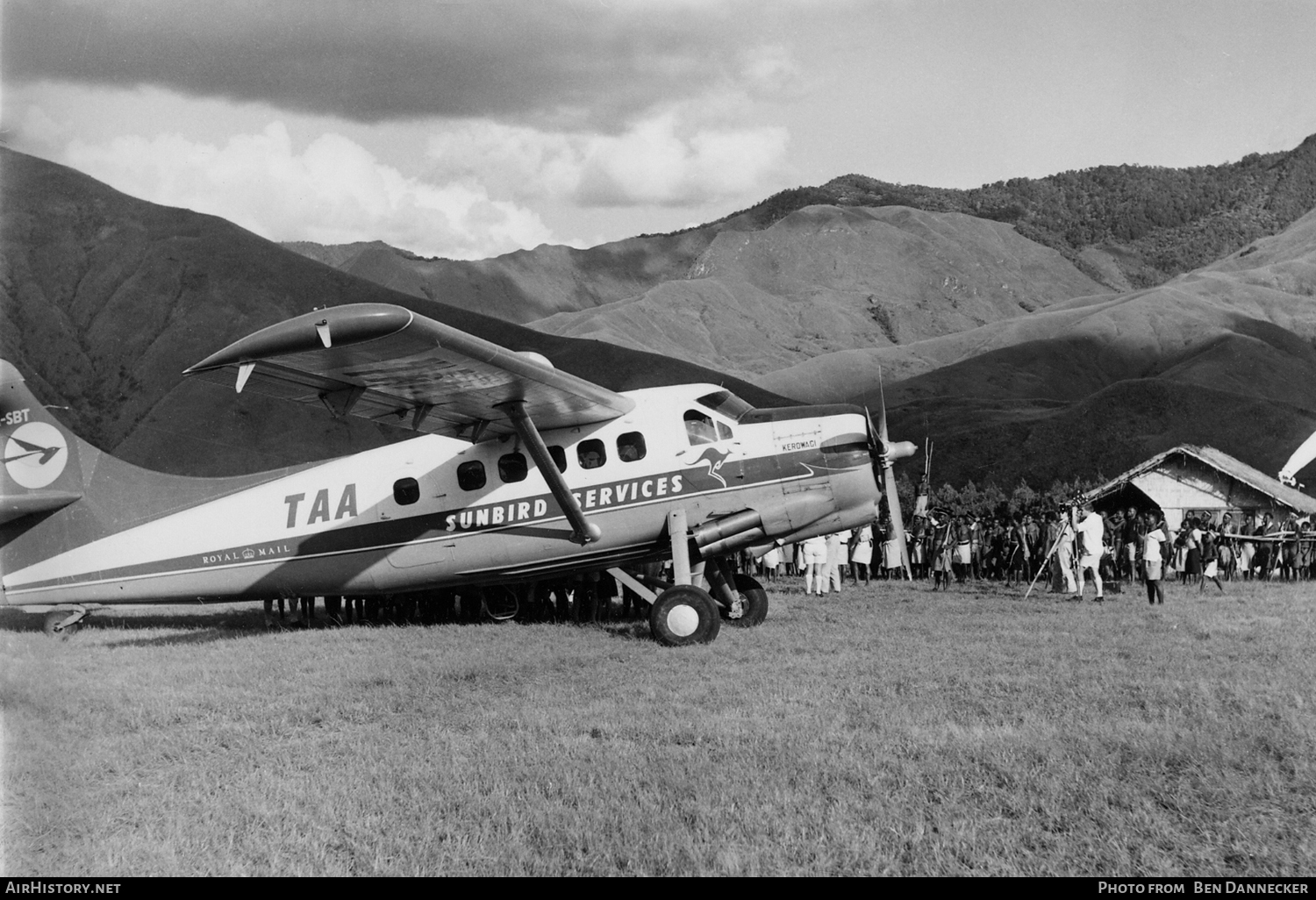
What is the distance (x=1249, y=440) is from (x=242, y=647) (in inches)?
3449

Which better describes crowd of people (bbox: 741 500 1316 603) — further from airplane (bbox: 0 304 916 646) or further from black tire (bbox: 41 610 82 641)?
black tire (bbox: 41 610 82 641)

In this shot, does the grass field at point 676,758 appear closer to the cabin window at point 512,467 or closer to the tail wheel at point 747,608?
the tail wheel at point 747,608

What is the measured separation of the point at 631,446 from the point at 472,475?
8.00ft

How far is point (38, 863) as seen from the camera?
5.79m

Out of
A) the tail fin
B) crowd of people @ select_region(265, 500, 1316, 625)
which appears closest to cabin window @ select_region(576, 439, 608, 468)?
crowd of people @ select_region(265, 500, 1316, 625)

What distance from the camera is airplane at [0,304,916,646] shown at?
14344mm

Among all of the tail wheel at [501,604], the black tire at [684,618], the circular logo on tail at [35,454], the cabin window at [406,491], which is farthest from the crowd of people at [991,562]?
the circular logo on tail at [35,454]

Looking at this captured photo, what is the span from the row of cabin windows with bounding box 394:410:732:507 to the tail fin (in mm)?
5823

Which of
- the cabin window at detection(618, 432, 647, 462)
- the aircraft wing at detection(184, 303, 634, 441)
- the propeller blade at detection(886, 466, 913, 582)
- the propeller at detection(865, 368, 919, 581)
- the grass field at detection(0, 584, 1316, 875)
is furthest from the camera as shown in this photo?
the propeller blade at detection(886, 466, 913, 582)

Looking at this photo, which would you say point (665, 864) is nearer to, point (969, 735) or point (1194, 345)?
point (969, 735)

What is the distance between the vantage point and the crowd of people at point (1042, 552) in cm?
2361

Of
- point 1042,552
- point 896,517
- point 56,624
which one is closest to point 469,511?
point 896,517

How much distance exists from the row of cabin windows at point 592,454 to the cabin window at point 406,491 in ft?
2.24

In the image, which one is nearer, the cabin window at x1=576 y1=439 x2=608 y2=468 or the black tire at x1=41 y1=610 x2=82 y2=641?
the cabin window at x1=576 y1=439 x2=608 y2=468
